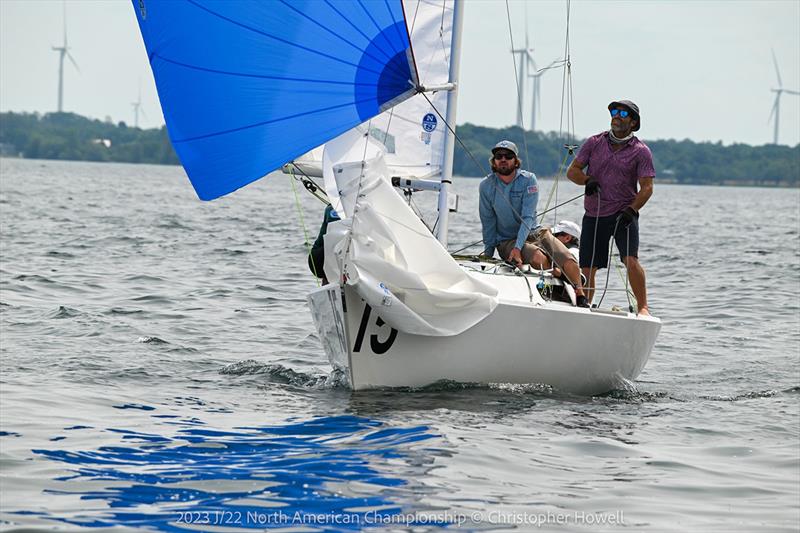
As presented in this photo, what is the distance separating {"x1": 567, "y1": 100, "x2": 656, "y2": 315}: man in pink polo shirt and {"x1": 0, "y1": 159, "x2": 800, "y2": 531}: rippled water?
103cm

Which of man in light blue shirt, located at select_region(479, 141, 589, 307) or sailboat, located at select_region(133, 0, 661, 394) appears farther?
man in light blue shirt, located at select_region(479, 141, 589, 307)

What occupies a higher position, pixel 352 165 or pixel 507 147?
pixel 507 147

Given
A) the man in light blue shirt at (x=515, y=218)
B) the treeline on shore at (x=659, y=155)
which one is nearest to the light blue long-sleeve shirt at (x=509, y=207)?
the man in light blue shirt at (x=515, y=218)

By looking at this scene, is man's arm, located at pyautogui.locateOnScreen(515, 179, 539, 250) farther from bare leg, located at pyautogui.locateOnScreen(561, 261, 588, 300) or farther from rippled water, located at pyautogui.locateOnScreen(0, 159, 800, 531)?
rippled water, located at pyautogui.locateOnScreen(0, 159, 800, 531)

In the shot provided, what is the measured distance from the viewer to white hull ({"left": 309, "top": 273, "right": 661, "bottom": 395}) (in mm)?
8031

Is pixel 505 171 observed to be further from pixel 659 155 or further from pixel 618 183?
pixel 659 155

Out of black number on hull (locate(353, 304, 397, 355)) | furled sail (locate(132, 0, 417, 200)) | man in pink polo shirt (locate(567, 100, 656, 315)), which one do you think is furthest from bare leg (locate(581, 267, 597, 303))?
furled sail (locate(132, 0, 417, 200))

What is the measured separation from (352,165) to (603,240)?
2.16 m

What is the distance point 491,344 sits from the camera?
820 cm

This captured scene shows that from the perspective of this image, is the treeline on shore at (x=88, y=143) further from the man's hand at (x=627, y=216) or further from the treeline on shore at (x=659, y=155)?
the man's hand at (x=627, y=216)

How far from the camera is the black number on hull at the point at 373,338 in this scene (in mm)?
7945

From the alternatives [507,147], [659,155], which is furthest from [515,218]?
[659,155]

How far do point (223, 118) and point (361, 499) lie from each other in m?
3.12

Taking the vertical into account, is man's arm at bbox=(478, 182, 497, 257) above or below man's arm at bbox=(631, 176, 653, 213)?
below
